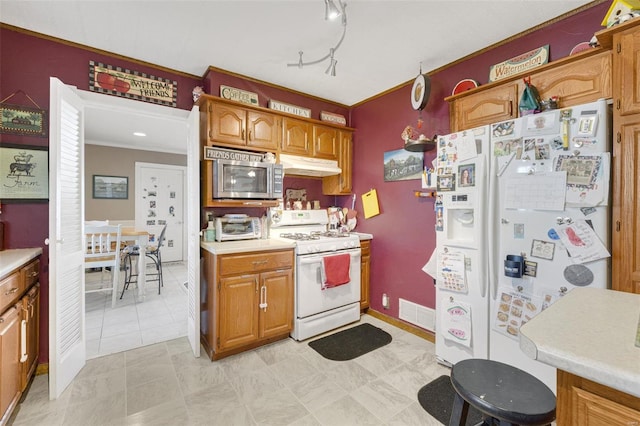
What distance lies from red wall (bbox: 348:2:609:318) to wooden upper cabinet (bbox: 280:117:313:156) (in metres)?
0.74

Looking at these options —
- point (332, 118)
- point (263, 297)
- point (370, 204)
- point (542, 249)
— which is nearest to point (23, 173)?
point (263, 297)

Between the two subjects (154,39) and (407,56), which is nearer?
(154,39)

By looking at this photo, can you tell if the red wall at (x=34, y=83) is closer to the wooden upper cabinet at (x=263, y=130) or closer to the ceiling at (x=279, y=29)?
the ceiling at (x=279, y=29)

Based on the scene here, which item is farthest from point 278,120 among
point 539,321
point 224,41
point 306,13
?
point 539,321

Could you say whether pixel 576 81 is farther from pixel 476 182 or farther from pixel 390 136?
pixel 390 136

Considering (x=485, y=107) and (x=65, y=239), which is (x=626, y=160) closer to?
(x=485, y=107)

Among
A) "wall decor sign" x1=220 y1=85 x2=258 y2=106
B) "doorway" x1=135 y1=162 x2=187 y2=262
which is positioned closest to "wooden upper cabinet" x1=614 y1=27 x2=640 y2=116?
"wall decor sign" x1=220 y1=85 x2=258 y2=106

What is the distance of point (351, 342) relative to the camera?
2.69 metres

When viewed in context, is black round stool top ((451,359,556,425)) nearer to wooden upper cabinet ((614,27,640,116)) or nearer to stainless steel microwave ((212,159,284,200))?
wooden upper cabinet ((614,27,640,116))

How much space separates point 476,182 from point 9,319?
301cm

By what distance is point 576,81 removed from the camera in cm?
178

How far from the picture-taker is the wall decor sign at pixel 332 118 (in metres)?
3.38

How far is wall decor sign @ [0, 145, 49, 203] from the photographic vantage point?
6.66 feet

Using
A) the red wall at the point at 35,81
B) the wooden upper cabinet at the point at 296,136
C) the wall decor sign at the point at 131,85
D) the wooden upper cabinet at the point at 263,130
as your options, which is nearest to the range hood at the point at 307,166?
the wooden upper cabinet at the point at 296,136
